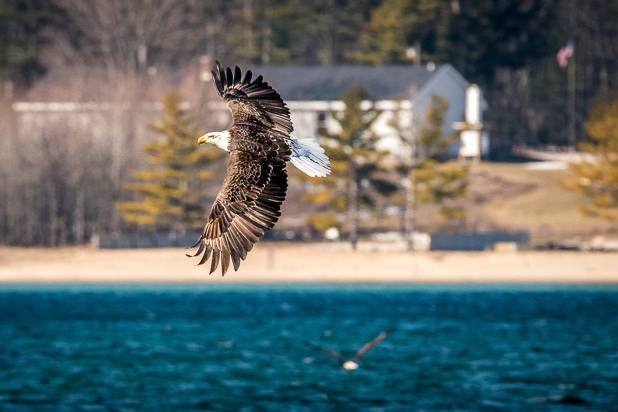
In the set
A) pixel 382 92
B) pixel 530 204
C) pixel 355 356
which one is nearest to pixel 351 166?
pixel 530 204

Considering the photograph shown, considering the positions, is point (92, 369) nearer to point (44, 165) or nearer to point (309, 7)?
point (44, 165)

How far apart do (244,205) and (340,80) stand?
83.0 metres

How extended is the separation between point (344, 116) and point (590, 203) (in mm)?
16353

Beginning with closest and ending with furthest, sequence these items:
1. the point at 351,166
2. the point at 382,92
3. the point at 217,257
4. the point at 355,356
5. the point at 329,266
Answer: the point at 217,257, the point at 355,356, the point at 329,266, the point at 351,166, the point at 382,92

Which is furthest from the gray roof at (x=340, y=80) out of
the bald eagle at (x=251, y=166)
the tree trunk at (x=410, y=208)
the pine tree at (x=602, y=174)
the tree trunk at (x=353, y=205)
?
the bald eagle at (x=251, y=166)

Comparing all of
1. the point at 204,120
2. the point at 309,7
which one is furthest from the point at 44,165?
the point at 309,7

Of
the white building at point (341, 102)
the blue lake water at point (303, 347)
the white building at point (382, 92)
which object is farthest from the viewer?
the white building at point (382, 92)

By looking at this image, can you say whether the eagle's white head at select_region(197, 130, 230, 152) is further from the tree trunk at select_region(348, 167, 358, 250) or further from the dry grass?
the dry grass

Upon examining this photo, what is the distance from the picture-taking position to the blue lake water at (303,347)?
42250 mm

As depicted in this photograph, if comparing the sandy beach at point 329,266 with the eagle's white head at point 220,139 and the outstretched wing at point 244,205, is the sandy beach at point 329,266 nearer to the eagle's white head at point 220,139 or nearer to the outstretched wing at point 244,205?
the eagle's white head at point 220,139

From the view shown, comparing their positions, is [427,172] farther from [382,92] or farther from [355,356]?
[355,356]

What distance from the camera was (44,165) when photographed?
80.6m

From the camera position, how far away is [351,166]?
75.8 m

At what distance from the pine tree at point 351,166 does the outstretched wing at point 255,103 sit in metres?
56.6
